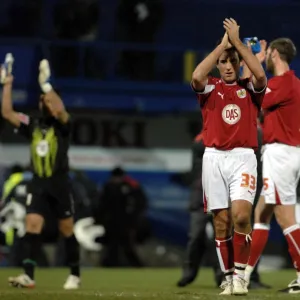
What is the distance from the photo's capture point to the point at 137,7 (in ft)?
74.6

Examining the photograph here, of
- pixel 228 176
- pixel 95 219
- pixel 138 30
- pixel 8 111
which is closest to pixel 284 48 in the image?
pixel 228 176

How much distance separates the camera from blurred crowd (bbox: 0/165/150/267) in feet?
65.7

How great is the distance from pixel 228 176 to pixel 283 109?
1.71 m

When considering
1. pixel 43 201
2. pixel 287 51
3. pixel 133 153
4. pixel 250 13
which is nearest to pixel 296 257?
pixel 287 51

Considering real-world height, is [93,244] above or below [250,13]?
below

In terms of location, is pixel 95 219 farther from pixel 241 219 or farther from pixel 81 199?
pixel 241 219

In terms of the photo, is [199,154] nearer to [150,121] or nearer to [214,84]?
[214,84]

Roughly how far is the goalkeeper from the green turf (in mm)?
417

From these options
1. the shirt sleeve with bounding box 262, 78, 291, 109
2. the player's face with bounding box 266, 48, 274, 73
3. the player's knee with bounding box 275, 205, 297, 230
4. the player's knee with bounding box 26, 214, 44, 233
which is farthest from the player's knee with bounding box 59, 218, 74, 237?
the player's face with bounding box 266, 48, 274, 73

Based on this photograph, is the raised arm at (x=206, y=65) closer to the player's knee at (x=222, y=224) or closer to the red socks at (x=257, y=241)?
the player's knee at (x=222, y=224)

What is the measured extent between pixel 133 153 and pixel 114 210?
1632 mm

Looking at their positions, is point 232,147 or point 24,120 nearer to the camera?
point 232,147

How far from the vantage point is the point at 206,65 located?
10.1 meters

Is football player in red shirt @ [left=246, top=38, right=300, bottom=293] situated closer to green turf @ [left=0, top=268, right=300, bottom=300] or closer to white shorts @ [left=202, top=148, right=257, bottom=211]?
green turf @ [left=0, top=268, right=300, bottom=300]
